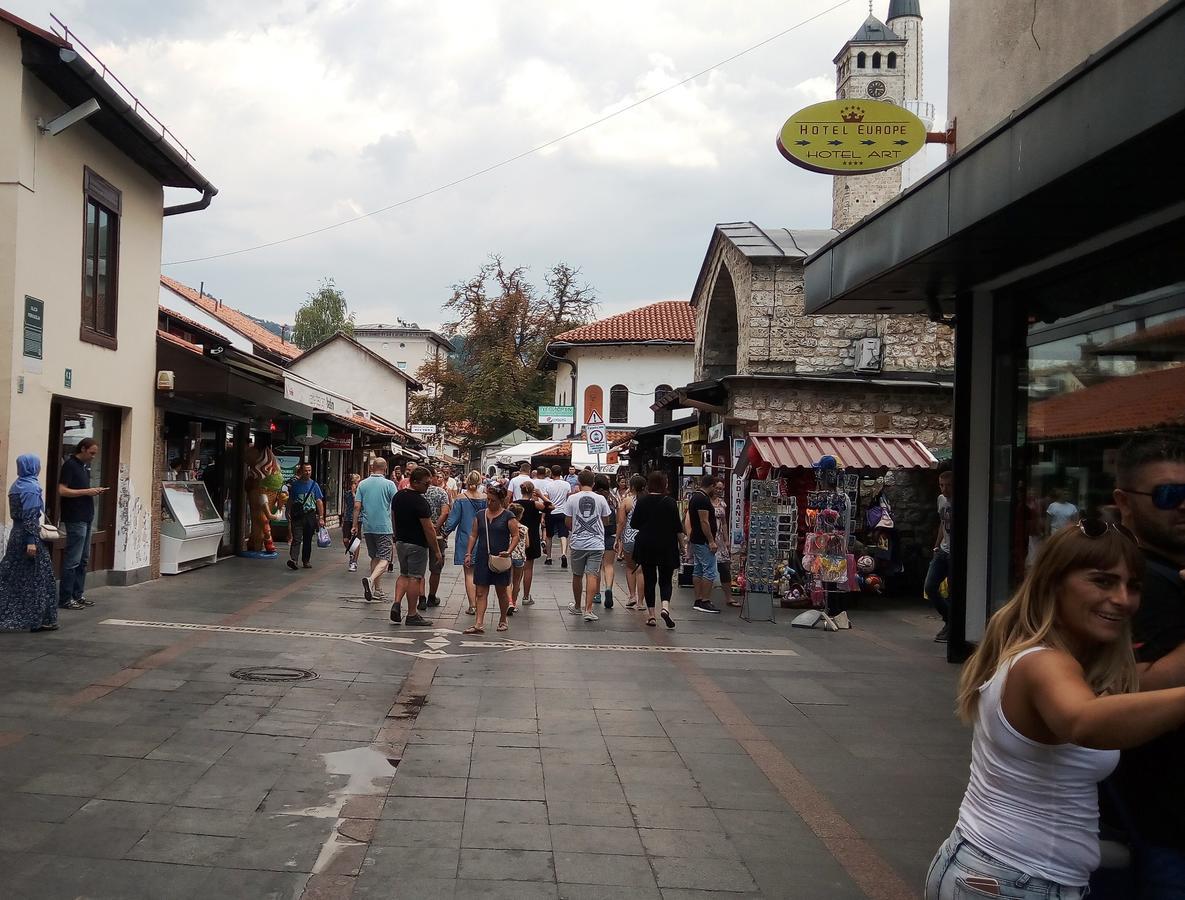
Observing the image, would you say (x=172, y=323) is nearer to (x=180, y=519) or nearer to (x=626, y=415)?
(x=180, y=519)

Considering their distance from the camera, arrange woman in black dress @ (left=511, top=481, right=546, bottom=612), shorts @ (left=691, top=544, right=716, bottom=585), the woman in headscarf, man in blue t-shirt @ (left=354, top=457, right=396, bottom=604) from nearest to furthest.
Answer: the woman in headscarf → man in blue t-shirt @ (left=354, top=457, right=396, bottom=604) → woman in black dress @ (left=511, top=481, right=546, bottom=612) → shorts @ (left=691, top=544, right=716, bottom=585)

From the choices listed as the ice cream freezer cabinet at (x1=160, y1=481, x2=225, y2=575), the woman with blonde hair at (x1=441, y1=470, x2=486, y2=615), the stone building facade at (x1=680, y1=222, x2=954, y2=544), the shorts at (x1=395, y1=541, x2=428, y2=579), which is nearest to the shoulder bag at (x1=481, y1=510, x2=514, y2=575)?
the shorts at (x1=395, y1=541, x2=428, y2=579)

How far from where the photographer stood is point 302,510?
1758cm

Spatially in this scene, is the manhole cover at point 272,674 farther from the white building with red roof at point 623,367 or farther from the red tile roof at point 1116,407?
the white building with red roof at point 623,367

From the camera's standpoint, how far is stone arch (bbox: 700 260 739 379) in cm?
2409

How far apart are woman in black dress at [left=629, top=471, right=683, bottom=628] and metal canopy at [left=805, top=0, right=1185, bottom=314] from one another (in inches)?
132

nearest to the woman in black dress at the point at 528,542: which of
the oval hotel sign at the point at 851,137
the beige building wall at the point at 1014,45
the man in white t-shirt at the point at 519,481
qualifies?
the man in white t-shirt at the point at 519,481

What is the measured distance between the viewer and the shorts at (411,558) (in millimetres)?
11875

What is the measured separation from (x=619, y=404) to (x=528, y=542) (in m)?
32.3

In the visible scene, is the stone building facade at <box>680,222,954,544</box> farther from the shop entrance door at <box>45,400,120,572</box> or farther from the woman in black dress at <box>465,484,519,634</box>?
the shop entrance door at <box>45,400,120,572</box>

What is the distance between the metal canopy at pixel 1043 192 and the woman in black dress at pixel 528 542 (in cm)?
532

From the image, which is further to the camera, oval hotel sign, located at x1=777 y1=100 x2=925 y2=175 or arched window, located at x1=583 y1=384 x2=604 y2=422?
arched window, located at x1=583 y1=384 x2=604 y2=422

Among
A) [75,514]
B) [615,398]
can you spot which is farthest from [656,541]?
[615,398]

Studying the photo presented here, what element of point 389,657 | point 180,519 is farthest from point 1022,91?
point 180,519
